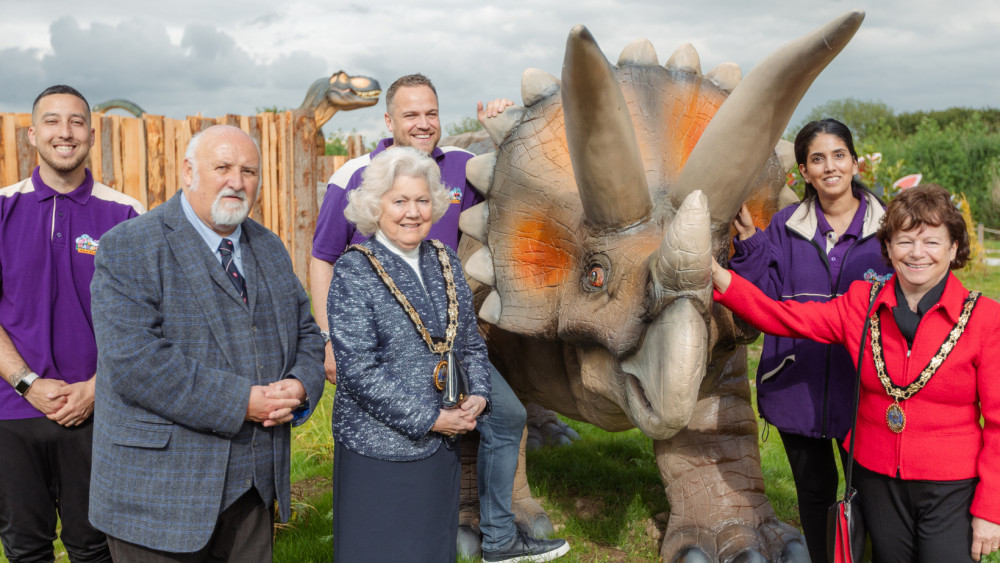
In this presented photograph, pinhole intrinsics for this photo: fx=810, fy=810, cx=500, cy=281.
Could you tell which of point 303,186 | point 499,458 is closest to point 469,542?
A: point 499,458

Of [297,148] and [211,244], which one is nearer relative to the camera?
[211,244]

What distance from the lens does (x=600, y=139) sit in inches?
99.6

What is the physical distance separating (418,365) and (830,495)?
1.90 m

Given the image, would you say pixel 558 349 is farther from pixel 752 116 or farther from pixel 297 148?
pixel 297 148

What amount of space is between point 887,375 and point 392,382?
5.25 feet

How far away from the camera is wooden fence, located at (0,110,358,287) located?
826 cm

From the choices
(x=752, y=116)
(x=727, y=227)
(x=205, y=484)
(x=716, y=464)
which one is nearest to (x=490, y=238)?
(x=727, y=227)

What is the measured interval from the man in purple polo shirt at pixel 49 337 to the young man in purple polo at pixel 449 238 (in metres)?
0.92

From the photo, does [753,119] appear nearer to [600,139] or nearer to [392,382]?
[600,139]

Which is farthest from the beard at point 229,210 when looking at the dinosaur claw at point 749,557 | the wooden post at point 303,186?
the wooden post at point 303,186

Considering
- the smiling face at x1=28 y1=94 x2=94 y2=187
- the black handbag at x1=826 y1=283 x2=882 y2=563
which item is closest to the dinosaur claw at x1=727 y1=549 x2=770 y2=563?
the black handbag at x1=826 y1=283 x2=882 y2=563

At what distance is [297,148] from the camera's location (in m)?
10.8

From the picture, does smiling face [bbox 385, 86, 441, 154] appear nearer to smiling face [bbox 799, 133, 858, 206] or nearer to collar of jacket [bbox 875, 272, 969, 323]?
smiling face [bbox 799, 133, 858, 206]

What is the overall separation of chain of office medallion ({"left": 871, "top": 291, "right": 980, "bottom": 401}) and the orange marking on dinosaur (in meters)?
1.09
